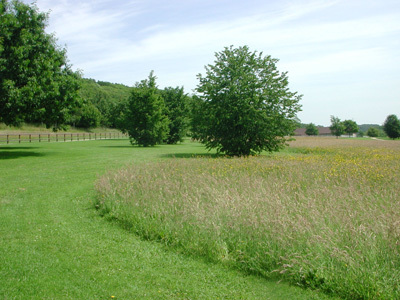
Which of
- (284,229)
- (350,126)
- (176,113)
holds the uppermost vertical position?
(350,126)

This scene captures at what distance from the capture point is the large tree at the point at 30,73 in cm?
2061

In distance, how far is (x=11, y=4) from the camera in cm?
2317

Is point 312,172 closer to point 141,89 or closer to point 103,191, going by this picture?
point 103,191

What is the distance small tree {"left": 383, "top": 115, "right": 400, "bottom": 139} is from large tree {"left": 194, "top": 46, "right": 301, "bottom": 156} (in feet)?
270

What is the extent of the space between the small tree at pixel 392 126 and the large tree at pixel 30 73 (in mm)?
89850

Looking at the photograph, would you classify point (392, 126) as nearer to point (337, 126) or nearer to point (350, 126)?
point (337, 126)

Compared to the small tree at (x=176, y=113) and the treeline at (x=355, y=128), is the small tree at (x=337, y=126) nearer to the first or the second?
the treeline at (x=355, y=128)

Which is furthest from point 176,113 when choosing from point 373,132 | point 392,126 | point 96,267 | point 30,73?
point 373,132

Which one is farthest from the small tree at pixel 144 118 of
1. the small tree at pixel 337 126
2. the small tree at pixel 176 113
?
the small tree at pixel 337 126

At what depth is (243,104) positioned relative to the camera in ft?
69.9

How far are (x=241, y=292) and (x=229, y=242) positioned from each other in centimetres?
132

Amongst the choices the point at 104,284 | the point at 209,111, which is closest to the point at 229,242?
the point at 104,284

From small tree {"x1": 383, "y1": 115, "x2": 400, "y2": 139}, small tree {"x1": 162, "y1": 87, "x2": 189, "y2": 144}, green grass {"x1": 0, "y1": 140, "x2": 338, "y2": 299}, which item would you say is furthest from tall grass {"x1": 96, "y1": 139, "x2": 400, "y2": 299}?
small tree {"x1": 383, "y1": 115, "x2": 400, "y2": 139}

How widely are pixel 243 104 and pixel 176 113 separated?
3323cm
